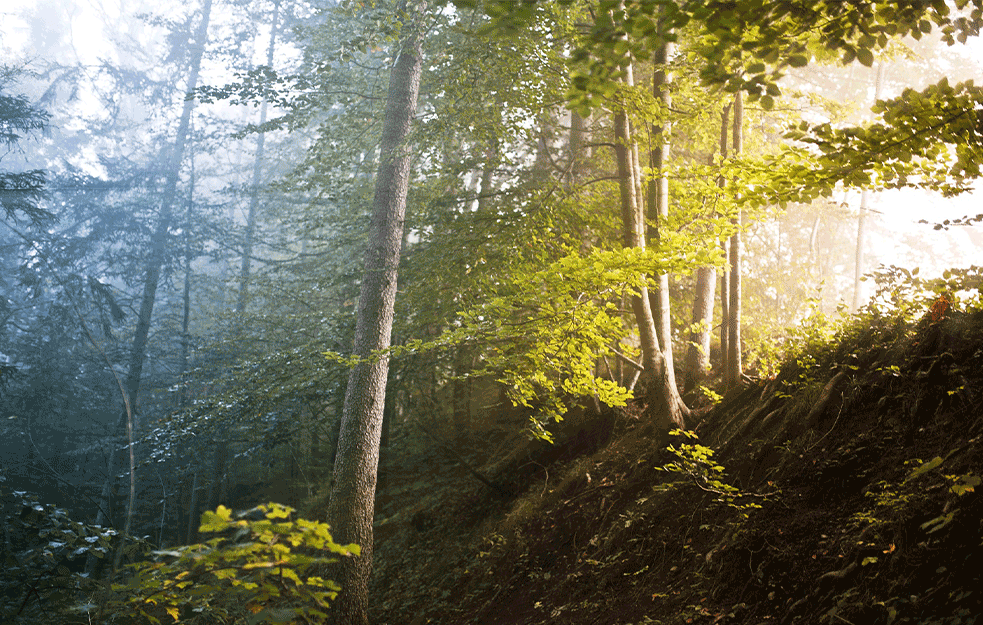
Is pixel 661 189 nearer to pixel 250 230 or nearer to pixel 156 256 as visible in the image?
pixel 250 230

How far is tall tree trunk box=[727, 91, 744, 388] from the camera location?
6.65 meters

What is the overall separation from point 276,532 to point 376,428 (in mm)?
4637

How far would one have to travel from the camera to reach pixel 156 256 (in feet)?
56.7

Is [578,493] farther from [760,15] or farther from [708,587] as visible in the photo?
[760,15]

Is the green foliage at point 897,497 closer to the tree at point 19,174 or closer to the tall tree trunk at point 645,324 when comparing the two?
the tall tree trunk at point 645,324

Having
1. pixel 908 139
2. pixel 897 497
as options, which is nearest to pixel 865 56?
pixel 908 139

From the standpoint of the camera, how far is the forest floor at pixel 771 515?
2984 mm

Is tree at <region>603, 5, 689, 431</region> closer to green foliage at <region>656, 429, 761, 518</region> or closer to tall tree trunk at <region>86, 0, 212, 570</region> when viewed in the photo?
green foliage at <region>656, 429, 761, 518</region>

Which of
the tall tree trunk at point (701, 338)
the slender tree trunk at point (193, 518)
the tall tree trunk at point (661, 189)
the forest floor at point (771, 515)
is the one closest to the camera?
the forest floor at point (771, 515)

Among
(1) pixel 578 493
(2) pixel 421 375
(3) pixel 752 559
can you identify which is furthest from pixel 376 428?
(3) pixel 752 559

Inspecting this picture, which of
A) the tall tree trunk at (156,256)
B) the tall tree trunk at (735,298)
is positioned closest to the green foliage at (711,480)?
the tall tree trunk at (735,298)

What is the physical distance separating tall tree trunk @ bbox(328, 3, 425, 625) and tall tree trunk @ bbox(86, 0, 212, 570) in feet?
28.2

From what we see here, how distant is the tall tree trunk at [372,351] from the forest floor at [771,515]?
1325 mm

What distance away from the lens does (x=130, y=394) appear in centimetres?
1469
